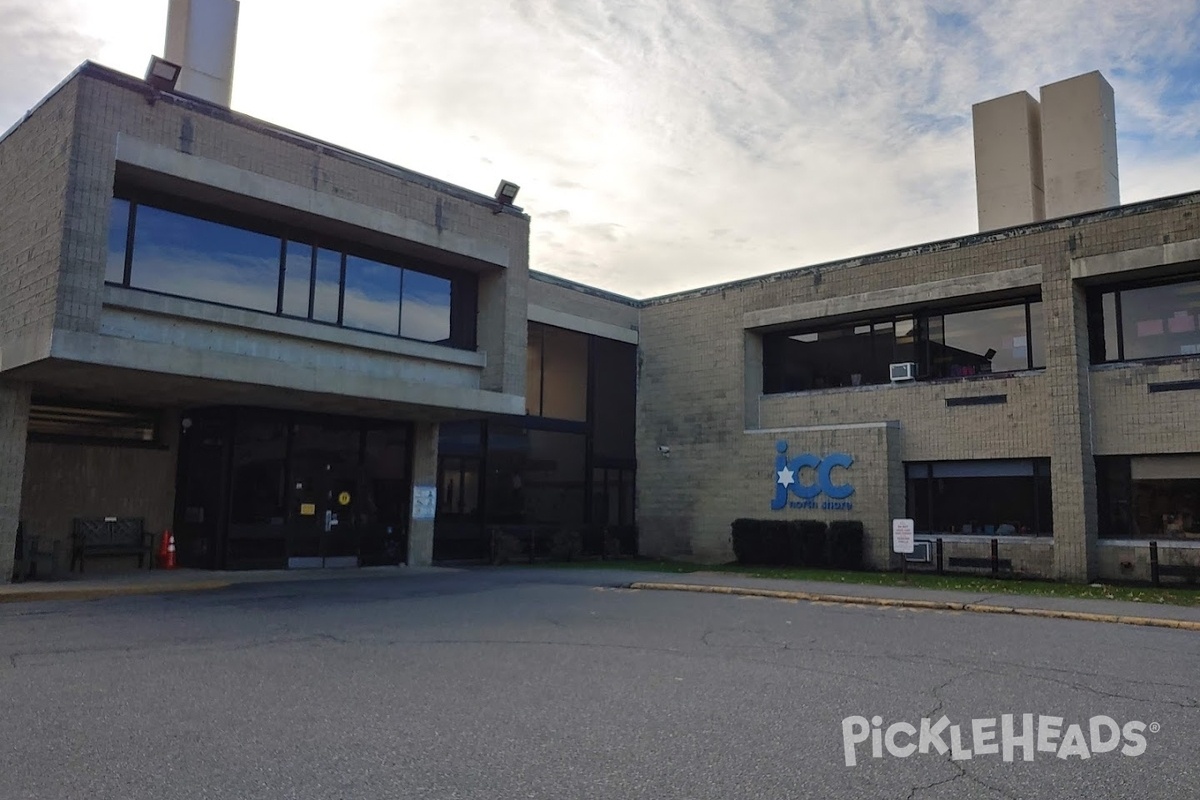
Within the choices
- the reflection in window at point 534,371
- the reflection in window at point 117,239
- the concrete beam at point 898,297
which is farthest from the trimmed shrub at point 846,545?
the reflection in window at point 117,239

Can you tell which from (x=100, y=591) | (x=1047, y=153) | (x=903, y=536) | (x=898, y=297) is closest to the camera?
(x=100, y=591)

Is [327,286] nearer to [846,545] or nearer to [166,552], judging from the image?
[166,552]

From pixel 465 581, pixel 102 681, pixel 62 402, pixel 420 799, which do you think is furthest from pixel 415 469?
pixel 420 799

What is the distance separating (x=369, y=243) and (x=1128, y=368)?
1652 cm

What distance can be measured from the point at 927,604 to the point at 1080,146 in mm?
18367

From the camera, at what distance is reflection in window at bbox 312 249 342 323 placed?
18.6m

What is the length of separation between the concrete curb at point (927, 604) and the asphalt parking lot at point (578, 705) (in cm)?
48

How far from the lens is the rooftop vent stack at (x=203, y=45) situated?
19.9 metres

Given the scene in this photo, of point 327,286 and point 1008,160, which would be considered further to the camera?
point 1008,160

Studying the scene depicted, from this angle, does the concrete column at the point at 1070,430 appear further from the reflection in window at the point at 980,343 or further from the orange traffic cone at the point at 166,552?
the orange traffic cone at the point at 166,552

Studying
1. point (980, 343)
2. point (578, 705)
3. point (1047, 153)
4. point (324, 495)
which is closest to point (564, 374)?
point (324, 495)

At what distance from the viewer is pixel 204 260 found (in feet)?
55.5

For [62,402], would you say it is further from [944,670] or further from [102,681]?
[944,670]

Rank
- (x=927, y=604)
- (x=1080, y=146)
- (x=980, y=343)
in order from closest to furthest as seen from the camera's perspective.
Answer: (x=927, y=604), (x=980, y=343), (x=1080, y=146)
